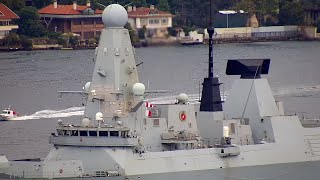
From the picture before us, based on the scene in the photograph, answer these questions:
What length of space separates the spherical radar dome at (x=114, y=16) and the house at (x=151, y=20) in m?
15.2

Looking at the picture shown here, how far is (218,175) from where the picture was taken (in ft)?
197

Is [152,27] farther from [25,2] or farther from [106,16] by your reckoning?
[25,2]

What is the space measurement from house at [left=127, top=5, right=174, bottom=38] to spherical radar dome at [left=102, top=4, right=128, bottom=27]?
50.0ft

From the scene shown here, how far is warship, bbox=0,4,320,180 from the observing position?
5772cm

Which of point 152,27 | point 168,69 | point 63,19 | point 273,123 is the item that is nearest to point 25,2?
point 63,19

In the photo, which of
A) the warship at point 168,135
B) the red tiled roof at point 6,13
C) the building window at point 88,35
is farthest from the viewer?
the red tiled roof at point 6,13

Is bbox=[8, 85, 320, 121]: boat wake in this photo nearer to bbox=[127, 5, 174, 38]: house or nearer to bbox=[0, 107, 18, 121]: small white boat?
bbox=[0, 107, 18, 121]: small white boat

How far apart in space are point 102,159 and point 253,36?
6582cm

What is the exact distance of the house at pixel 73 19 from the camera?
108m

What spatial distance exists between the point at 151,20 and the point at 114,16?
29.5 metres

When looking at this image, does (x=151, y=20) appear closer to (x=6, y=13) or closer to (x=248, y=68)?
(x=6, y=13)

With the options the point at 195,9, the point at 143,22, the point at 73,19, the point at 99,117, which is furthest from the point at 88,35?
the point at 99,117

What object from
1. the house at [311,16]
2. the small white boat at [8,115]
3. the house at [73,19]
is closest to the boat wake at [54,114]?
the small white boat at [8,115]

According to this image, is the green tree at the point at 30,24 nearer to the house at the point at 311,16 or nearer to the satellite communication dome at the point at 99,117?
the house at the point at 311,16
